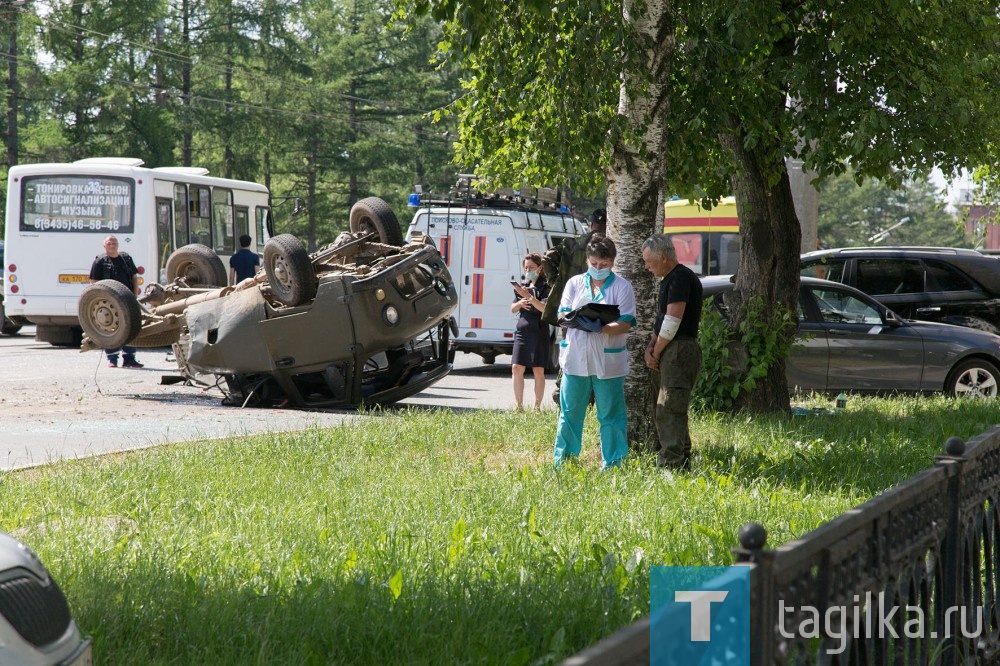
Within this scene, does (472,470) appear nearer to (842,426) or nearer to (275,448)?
(275,448)

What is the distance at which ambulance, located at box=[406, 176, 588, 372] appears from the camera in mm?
18172

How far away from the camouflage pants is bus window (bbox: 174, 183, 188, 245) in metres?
16.2

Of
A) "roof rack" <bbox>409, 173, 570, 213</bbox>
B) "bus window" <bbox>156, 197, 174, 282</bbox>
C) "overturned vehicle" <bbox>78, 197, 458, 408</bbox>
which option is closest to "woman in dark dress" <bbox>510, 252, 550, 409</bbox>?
"overturned vehicle" <bbox>78, 197, 458, 408</bbox>

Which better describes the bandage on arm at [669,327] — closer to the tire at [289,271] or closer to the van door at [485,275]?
the tire at [289,271]

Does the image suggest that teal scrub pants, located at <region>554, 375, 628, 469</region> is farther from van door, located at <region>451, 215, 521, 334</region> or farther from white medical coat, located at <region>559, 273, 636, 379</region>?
van door, located at <region>451, 215, 521, 334</region>

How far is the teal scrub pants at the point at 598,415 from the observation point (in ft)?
26.8

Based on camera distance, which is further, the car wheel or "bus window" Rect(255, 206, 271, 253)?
"bus window" Rect(255, 206, 271, 253)

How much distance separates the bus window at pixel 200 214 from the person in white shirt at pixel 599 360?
16.1m

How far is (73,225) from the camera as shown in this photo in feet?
71.7

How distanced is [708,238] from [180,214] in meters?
10.5

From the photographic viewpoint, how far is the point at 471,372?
1903 centimetres

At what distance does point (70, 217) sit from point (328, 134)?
27093mm

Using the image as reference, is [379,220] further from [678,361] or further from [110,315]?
[678,361]

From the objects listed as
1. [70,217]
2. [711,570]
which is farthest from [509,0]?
[70,217]
